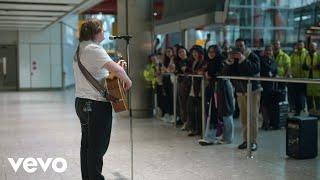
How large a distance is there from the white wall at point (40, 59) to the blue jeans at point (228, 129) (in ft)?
60.4

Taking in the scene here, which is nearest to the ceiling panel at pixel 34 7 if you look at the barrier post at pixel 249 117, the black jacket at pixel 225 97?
the black jacket at pixel 225 97

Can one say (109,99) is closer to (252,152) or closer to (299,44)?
(252,152)

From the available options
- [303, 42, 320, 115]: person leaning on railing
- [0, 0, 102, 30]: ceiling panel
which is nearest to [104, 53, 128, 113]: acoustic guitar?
[303, 42, 320, 115]: person leaning on railing

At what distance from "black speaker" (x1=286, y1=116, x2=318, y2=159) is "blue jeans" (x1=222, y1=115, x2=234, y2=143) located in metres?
1.22

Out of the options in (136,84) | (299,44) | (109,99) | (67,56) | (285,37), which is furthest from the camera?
(67,56)

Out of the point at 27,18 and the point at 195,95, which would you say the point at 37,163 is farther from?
the point at 27,18

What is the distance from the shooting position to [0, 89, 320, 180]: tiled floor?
19.5 feet

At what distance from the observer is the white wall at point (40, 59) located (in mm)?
24797

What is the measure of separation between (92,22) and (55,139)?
4.58 m

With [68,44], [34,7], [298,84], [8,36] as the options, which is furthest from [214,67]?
[68,44]

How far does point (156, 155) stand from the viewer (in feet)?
23.6

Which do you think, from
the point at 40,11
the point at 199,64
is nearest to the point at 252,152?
the point at 199,64

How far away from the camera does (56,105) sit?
52.9ft

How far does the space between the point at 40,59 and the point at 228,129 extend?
18.6 m
